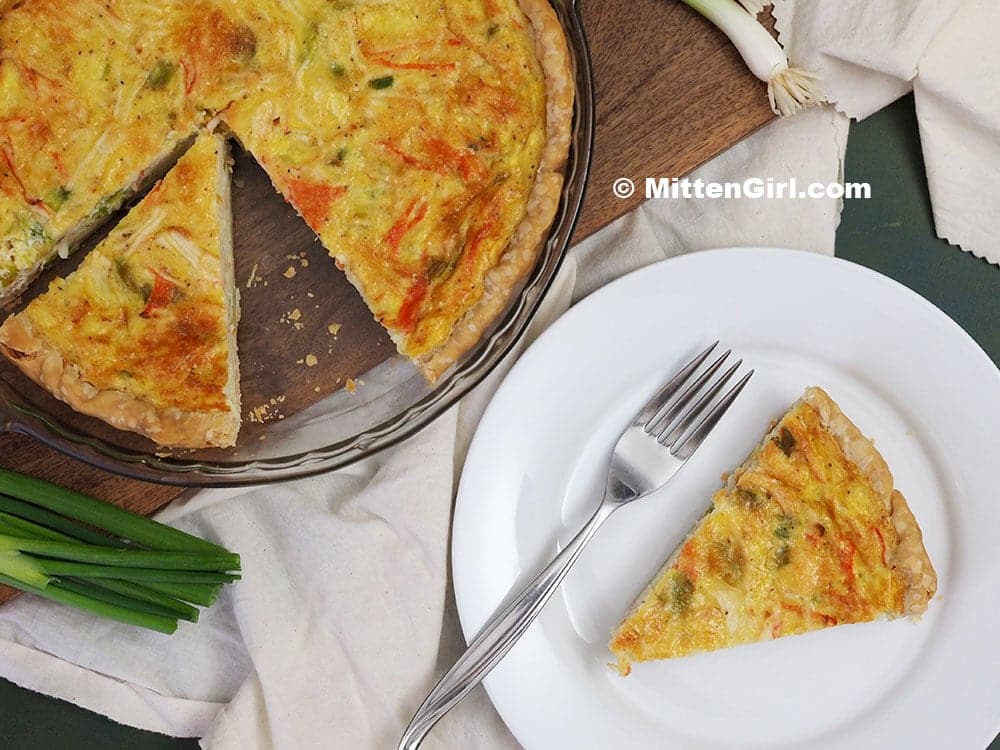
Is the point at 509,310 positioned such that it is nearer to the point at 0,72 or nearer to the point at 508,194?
the point at 508,194

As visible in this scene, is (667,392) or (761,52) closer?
(761,52)

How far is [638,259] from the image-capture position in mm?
3562

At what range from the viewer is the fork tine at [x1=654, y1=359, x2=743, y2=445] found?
11.2 ft

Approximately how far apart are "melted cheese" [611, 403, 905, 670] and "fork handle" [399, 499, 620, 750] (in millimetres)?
304

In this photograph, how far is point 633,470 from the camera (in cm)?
343

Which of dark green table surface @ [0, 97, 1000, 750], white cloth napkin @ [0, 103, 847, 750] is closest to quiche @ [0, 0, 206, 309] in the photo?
white cloth napkin @ [0, 103, 847, 750]

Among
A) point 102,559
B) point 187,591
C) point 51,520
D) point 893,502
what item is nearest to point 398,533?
point 187,591

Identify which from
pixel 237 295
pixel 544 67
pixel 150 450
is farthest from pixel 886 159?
pixel 150 450

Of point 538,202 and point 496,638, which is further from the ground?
point 538,202

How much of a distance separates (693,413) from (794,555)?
1.99 feet

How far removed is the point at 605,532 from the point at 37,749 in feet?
7.68

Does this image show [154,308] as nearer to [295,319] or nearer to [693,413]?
[295,319]

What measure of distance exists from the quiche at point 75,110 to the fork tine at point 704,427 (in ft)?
6.75

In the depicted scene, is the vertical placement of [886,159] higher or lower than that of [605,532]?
higher
